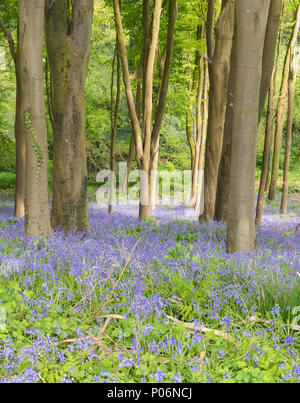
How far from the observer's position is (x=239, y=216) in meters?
5.58

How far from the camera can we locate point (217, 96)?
10.0 meters

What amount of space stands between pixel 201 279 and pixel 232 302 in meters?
0.59

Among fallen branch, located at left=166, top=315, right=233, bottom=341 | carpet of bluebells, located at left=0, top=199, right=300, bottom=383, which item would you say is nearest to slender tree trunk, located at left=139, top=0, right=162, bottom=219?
carpet of bluebells, located at left=0, top=199, right=300, bottom=383

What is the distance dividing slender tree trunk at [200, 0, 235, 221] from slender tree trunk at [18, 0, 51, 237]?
5.11m

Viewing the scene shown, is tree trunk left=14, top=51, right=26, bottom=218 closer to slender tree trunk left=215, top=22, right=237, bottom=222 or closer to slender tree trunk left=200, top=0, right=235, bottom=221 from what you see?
slender tree trunk left=200, top=0, right=235, bottom=221

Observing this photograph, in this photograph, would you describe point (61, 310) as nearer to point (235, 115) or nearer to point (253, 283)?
point (253, 283)

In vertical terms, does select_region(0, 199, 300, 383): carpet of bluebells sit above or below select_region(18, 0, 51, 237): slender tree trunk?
below

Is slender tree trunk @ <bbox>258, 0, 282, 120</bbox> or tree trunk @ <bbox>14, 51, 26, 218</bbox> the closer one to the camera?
slender tree trunk @ <bbox>258, 0, 282, 120</bbox>

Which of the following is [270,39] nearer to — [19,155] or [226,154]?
[226,154]

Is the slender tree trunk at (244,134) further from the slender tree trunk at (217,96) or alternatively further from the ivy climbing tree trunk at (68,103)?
the slender tree trunk at (217,96)

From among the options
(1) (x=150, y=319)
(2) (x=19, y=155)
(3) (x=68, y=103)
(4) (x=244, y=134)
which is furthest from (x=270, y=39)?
(2) (x=19, y=155)

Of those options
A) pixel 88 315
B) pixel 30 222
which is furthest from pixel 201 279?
pixel 30 222

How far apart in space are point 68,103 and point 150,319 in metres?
4.77

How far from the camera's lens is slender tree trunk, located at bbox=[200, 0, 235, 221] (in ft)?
31.2
